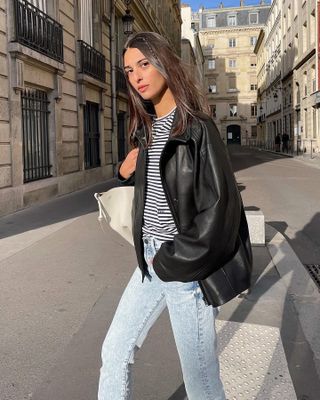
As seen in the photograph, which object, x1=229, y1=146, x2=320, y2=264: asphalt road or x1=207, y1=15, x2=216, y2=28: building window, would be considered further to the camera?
x1=207, y1=15, x2=216, y2=28: building window

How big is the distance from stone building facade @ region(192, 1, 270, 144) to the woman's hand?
7588 cm

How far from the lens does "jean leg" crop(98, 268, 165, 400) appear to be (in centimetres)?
192

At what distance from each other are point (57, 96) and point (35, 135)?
1.42 meters

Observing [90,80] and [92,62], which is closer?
[90,80]

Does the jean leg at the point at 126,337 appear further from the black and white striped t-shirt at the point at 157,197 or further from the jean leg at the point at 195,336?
the black and white striped t-shirt at the point at 157,197

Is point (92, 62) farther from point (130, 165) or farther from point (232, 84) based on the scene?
point (232, 84)

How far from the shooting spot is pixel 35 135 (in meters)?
11.2

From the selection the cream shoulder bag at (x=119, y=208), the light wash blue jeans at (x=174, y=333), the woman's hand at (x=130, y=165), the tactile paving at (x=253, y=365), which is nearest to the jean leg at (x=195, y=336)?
the light wash blue jeans at (x=174, y=333)

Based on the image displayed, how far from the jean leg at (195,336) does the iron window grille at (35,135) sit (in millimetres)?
9200

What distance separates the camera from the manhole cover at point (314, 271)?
4.99 m

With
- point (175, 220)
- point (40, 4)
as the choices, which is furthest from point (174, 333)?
point (40, 4)

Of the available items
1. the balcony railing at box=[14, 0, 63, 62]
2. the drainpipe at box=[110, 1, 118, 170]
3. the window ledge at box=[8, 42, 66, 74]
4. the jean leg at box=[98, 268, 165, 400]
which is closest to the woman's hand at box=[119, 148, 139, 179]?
the jean leg at box=[98, 268, 165, 400]

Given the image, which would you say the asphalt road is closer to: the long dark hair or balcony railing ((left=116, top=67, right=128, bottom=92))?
the long dark hair

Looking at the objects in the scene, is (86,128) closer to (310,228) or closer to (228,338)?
(310,228)
